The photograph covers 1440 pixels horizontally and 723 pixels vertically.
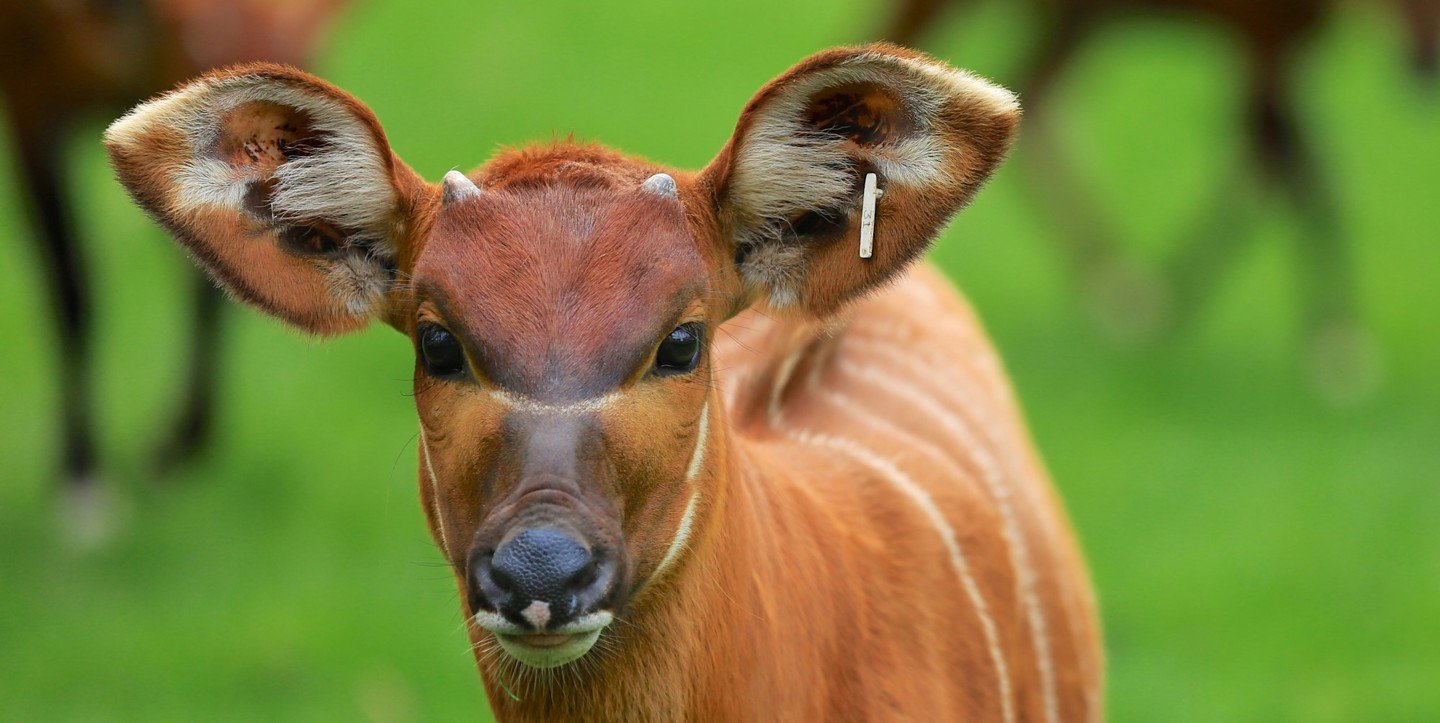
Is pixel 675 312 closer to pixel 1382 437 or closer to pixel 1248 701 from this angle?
pixel 1248 701

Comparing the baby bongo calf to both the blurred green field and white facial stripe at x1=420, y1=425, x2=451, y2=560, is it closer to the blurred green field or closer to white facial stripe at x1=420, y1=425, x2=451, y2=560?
white facial stripe at x1=420, y1=425, x2=451, y2=560

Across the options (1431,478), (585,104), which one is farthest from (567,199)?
(585,104)

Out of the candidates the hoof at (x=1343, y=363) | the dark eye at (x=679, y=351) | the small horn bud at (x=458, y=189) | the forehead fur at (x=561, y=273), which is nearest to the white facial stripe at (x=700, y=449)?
the dark eye at (x=679, y=351)

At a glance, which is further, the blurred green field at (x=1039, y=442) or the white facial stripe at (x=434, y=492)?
the blurred green field at (x=1039, y=442)

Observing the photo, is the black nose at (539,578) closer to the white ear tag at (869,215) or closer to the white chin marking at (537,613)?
the white chin marking at (537,613)

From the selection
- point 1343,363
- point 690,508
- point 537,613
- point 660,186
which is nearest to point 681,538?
point 690,508

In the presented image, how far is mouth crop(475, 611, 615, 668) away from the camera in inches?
117

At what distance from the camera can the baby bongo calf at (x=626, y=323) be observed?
3098mm

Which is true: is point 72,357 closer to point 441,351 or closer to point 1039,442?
point 1039,442

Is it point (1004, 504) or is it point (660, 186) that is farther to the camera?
point (1004, 504)

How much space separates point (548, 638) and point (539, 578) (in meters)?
0.18

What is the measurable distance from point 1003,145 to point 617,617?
1.10m

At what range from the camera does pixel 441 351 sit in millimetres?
3248

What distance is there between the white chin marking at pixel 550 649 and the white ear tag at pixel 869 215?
91 centimetres
